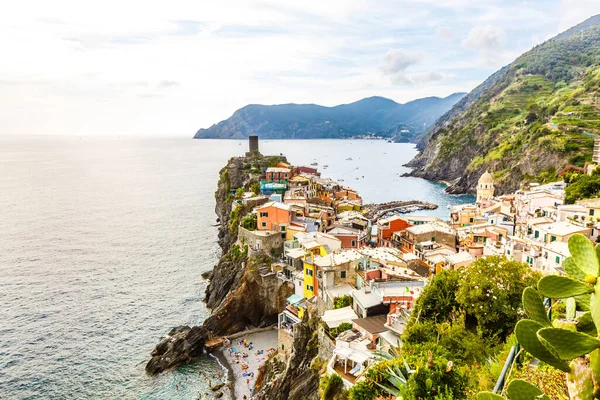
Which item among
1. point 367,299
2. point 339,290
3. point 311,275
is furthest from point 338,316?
point 311,275

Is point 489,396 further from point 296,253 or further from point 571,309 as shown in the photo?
point 296,253

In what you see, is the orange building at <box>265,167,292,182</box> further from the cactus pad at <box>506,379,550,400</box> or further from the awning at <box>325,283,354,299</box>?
the cactus pad at <box>506,379,550,400</box>

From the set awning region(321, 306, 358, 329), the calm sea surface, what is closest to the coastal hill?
the calm sea surface

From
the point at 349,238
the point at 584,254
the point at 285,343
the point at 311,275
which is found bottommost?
the point at 285,343

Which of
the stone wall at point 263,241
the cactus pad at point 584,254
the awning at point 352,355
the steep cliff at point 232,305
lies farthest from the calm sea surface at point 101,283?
the cactus pad at point 584,254

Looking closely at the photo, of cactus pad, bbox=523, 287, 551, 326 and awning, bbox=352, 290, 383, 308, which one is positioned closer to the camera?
cactus pad, bbox=523, 287, 551, 326

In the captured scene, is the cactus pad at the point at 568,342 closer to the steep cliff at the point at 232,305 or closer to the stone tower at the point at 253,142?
the steep cliff at the point at 232,305

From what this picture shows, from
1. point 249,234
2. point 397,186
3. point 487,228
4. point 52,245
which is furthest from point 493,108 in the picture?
point 52,245
